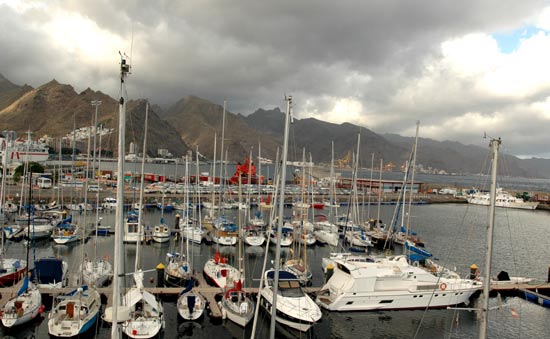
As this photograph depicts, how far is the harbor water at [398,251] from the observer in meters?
23.9

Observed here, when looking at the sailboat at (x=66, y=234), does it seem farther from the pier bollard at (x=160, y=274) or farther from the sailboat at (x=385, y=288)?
the sailboat at (x=385, y=288)

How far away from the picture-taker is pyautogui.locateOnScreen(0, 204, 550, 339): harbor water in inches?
941

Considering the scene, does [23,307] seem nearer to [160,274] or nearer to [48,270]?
[48,270]

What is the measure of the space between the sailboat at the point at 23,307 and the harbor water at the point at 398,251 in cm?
61

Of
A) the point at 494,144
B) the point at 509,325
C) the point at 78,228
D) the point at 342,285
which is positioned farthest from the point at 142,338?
the point at 78,228

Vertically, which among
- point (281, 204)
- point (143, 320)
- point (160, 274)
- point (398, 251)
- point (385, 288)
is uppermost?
point (281, 204)

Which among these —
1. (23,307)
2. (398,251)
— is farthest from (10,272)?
(398,251)

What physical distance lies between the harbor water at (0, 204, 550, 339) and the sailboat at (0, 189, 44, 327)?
0.61 m

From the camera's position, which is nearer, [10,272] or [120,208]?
[120,208]

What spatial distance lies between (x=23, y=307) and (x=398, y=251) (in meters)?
41.5

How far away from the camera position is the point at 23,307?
22.6m

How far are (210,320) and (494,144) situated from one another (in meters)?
19.2

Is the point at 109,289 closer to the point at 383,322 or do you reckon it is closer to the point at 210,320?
the point at 210,320

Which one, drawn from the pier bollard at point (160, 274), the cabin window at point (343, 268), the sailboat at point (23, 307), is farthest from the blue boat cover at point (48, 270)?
the cabin window at point (343, 268)
